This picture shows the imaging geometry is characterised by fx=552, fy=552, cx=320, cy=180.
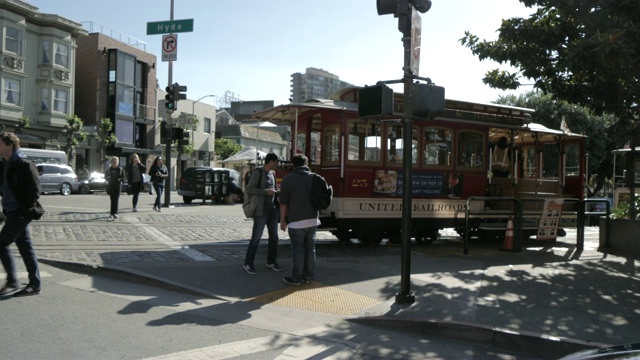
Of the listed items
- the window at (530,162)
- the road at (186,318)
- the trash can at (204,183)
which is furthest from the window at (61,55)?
the window at (530,162)

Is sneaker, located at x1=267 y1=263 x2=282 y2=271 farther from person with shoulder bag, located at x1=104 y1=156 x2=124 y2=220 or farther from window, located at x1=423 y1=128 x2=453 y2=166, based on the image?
person with shoulder bag, located at x1=104 y1=156 x2=124 y2=220

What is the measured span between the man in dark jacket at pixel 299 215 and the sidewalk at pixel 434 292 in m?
0.34

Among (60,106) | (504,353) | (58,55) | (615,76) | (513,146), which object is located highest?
(58,55)

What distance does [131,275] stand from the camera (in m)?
7.35

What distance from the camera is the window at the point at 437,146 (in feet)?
37.2

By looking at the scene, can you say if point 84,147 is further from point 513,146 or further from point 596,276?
point 596,276

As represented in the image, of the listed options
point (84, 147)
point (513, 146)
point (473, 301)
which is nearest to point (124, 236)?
point (473, 301)

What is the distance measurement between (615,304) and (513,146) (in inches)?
260

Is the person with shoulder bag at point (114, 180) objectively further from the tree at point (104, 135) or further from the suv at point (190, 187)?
the tree at point (104, 135)

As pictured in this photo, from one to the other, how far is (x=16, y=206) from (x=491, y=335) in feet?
17.2

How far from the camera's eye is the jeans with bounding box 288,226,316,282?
7.37 metres

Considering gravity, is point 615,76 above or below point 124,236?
above

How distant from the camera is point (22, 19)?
34.2m

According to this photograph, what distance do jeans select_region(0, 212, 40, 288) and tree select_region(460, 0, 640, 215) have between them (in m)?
7.82
